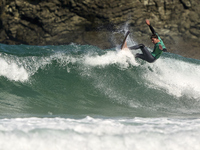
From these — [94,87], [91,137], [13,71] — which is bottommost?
[91,137]

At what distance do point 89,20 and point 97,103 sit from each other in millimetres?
7155

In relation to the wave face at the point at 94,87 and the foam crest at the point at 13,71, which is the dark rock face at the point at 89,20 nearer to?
the wave face at the point at 94,87

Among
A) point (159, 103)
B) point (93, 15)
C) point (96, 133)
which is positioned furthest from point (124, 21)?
point (96, 133)

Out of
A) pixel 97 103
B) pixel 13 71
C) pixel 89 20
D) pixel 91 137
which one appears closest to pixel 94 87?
pixel 97 103

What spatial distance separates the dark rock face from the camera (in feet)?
41.3

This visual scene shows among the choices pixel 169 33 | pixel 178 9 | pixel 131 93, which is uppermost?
pixel 178 9

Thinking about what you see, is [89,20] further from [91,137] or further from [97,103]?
[91,137]

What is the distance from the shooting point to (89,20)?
12.8 metres

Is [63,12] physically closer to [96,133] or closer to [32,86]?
[32,86]

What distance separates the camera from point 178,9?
13.0 m

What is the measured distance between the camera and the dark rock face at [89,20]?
496 inches

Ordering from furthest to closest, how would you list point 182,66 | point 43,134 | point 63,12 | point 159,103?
point 63,12, point 182,66, point 159,103, point 43,134

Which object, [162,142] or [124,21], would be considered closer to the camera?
[162,142]

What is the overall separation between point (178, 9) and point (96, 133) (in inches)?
431
